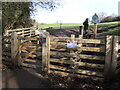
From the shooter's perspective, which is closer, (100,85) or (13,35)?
(100,85)

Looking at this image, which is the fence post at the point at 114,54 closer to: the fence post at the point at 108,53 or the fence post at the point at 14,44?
the fence post at the point at 108,53

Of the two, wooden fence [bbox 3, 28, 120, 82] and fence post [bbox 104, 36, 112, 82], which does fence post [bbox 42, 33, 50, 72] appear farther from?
fence post [bbox 104, 36, 112, 82]

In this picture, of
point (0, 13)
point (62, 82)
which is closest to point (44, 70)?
point (62, 82)

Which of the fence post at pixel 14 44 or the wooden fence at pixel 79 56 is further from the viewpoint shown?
the fence post at pixel 14 44

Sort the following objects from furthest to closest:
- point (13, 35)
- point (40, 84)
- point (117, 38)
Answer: point (13, 35)
point (40, 84)
point (117, 38)

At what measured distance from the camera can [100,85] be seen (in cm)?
391

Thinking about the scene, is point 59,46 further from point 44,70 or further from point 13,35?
point 13,35

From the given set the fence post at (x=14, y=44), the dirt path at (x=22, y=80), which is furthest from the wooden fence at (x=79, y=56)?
the dirt path at (x=22, y=80)

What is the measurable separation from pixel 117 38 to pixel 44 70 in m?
2.63

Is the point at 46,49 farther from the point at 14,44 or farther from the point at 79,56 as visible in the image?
Result: the point at 14,44

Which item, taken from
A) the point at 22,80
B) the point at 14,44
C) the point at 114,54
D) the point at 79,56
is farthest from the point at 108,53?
the point at 14,44

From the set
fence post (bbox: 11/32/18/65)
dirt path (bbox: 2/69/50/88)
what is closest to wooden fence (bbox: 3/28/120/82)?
fence post (bbox: 11/32/18/65)

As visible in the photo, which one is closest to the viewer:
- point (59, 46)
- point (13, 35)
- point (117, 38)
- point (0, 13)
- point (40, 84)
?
point (117, 38)

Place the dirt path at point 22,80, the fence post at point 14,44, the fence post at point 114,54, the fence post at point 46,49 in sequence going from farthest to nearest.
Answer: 1. the fence post at point 14,44
2. the fence post at point 46,49
3. the dirt path at point 22,80
4. the fence post at point 114,54
